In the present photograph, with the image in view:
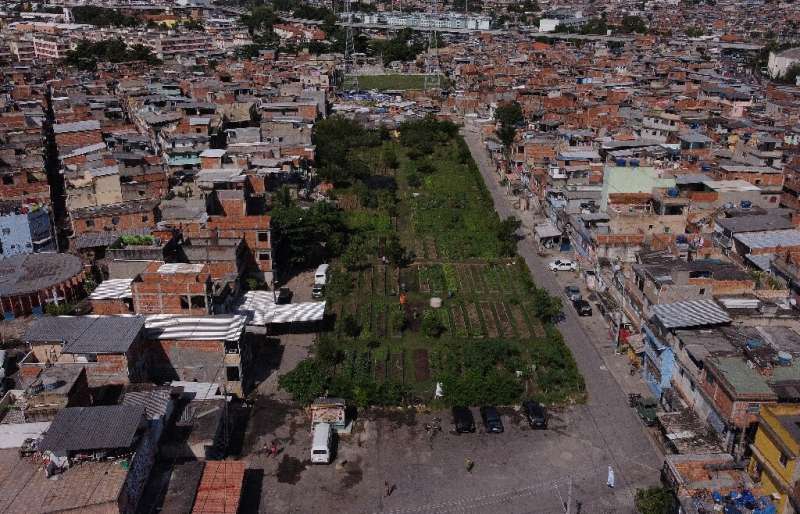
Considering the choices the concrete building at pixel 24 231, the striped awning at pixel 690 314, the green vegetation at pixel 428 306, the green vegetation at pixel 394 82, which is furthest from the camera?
→ the green vegetation at pixel 394 82

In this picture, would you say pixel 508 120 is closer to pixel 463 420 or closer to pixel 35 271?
pixel 35 271

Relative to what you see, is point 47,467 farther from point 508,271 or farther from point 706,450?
point 508,271

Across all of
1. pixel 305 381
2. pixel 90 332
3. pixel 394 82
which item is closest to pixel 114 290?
pixel 90 332

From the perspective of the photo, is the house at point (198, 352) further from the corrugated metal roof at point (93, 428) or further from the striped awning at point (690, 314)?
the striped awning at point (690, 314)

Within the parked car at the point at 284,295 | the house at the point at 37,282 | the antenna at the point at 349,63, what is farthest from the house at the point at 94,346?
the antenna at the point at 349,63

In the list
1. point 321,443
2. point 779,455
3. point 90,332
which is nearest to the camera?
point 779,455

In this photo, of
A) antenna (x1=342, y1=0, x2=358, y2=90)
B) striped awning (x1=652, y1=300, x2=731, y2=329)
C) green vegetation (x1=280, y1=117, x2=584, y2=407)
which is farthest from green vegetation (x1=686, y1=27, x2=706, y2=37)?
striped awning (x1=652, y1=300, x2=731, y2=329)
